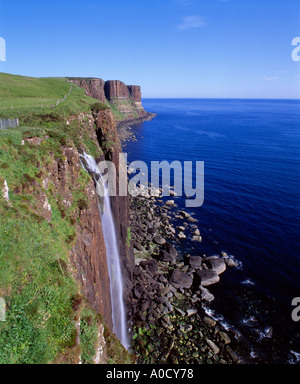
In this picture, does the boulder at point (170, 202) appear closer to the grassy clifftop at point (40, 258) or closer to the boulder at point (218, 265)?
the boulder at point (218, 265)

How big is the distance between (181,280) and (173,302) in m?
3.83

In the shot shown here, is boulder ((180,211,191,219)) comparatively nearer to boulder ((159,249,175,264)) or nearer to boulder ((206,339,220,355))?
boulder ((159,249,175,264))

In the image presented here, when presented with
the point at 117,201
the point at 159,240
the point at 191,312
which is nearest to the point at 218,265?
the point at 191,312

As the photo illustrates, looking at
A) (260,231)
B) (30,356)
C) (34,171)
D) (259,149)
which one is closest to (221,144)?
(259,149)

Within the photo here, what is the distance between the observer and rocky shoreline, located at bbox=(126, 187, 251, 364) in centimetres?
2434

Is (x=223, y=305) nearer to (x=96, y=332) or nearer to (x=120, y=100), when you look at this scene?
(x=96, y=332)

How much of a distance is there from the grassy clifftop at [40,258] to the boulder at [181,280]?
68.3 feet

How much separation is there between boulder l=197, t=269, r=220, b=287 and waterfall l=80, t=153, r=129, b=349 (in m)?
12.6

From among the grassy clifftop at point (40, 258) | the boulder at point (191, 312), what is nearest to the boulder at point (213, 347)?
the boulder at point (191, 312)

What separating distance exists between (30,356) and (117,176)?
23.6 meters

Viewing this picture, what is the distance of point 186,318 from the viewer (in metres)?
28.2

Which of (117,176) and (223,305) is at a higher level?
(117,176)

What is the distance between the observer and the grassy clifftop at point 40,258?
8.47m

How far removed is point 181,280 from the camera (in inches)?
1320
